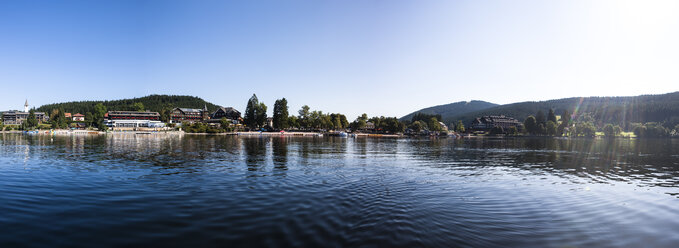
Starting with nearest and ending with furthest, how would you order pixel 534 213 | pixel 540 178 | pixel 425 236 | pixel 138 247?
pixel 138 247 → pixel 425 236 → pixel 534 213 → pixel 540 178

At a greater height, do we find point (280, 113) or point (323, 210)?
point (280, 113)

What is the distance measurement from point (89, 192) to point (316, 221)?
13.0 meters

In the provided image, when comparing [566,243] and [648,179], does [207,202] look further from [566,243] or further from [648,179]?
[648,179]

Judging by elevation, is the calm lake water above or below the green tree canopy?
below

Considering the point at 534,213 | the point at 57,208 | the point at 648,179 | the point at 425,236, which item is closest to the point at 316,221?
the point at 425,236

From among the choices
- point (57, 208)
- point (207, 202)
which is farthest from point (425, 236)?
point (57, 208)

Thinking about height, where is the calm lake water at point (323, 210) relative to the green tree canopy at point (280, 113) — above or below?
below

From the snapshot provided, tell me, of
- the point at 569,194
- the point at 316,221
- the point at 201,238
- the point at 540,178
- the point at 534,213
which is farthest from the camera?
the point at 540,178

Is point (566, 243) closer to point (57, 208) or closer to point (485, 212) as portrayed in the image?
point (485, 212)

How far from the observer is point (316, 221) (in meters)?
11.9

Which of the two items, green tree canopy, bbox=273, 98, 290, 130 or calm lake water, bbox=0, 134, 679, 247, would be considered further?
green tree canopy, bbox=273, 98, 290, 130

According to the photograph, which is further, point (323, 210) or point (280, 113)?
point (280, 113)

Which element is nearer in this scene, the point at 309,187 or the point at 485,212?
the point at 485,212

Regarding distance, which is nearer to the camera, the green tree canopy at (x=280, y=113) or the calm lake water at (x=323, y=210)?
the calm lake water at (x=323, y=210)
